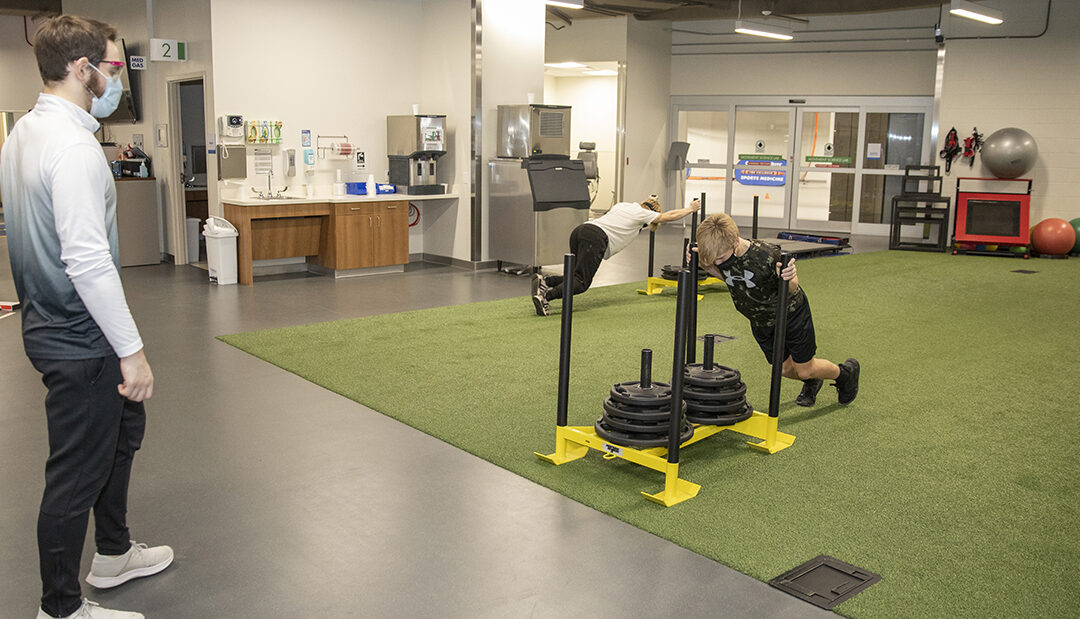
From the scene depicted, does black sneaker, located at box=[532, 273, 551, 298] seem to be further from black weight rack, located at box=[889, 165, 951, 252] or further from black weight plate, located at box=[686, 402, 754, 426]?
black weight rack, located at box=[889, 165, 951, 252]

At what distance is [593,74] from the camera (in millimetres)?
17797

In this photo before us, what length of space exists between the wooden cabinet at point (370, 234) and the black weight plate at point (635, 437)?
597 cm

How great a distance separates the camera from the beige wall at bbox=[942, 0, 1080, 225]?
12078 mm

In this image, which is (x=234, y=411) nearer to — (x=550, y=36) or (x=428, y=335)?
(x=428, y=335)

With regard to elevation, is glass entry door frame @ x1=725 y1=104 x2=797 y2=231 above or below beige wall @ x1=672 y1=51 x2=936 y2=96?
below

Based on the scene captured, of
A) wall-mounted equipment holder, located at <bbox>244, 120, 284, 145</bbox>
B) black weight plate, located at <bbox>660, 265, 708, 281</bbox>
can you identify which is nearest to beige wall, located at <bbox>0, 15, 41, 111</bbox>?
wall-mounted equipment holder, located at <bbox>244, 120, 284, 145</bbox>

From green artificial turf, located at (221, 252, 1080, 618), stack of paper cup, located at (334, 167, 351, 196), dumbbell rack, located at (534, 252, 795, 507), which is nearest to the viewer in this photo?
green artificial turf, located at (221, 252, 1080, 618)

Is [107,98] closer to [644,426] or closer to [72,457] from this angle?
[72,457]

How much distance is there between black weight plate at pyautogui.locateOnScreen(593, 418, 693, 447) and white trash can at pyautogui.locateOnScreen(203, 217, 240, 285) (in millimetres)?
6006

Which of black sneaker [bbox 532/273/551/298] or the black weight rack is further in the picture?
the black weight rack

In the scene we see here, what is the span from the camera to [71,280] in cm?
224

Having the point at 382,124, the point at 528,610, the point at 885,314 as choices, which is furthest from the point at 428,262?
the point at 528,610

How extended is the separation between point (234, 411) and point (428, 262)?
6027 mm

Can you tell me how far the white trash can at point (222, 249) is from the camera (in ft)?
28.4
